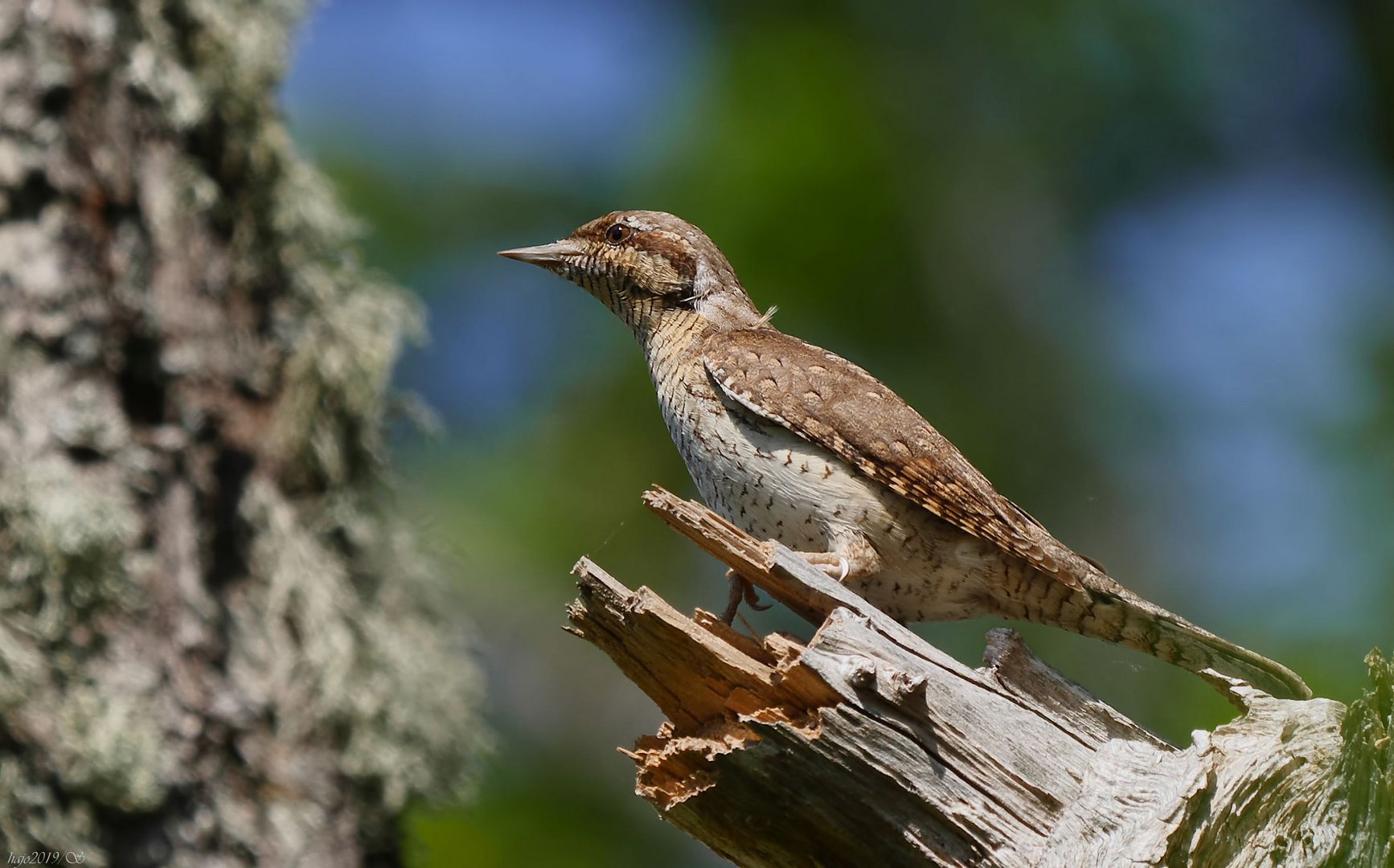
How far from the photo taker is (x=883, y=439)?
10.1ft

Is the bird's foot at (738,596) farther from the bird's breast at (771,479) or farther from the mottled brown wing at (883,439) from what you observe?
the mottled brown wing at (883,439)

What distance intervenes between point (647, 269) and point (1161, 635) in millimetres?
1768

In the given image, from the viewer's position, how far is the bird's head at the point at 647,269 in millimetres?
3717

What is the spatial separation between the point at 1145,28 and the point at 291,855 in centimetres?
736

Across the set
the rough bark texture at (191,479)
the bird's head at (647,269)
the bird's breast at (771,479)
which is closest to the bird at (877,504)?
the bird's breast at (771,479)

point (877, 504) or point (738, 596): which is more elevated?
point (877, 504)

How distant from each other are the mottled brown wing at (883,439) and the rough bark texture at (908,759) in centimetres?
49

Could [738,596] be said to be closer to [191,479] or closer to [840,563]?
[840,563]

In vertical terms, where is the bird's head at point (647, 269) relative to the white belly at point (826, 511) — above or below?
above

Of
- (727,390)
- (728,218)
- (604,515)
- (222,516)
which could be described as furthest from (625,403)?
(727,390)

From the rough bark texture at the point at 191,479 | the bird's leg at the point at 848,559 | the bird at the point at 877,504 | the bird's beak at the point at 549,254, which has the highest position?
the bird's beak at the point at 549,254

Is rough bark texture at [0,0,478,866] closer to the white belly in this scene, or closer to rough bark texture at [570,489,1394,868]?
the white belly

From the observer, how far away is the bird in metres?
2.98

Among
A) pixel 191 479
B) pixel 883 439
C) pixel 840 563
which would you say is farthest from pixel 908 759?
pixel 191 479
